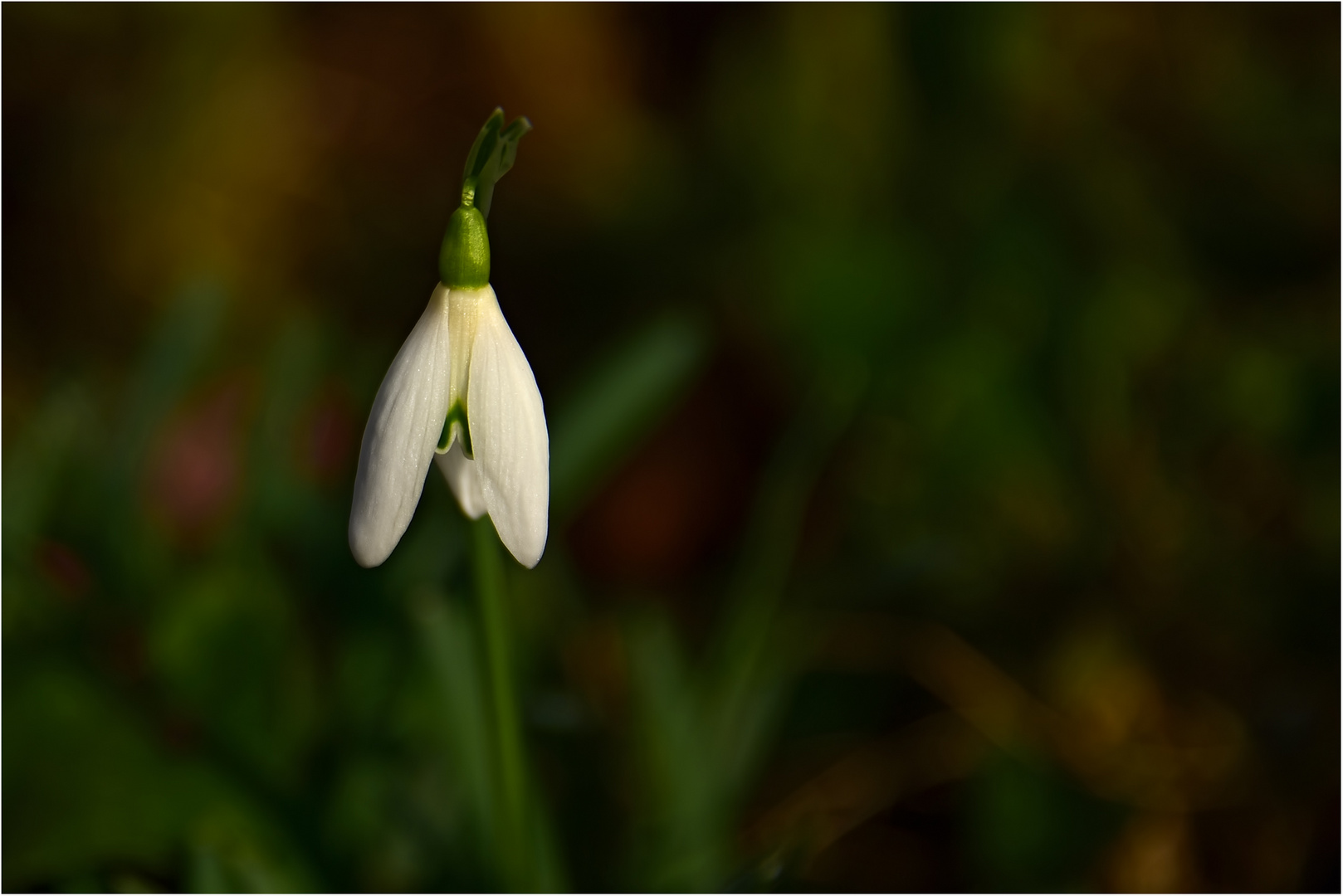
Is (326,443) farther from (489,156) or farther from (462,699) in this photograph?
(489,156)

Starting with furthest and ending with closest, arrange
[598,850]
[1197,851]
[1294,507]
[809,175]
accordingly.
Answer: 1. [809,175]
2. [1294,507]
3. [1197,851]
4. [598,850]

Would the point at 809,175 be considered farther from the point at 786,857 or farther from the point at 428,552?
the point at 786,857

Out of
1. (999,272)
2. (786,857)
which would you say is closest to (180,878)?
(786,857)

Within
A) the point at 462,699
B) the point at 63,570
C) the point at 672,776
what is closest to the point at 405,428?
the point at 462,699

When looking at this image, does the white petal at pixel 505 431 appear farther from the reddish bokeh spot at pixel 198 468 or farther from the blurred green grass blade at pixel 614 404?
the reddish bokeh spot at pixel 198 468

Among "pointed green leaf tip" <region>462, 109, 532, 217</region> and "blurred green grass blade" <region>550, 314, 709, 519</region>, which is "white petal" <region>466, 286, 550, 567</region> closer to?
"pointed green leaf tip" <region>462, 109, 532, 217</region>

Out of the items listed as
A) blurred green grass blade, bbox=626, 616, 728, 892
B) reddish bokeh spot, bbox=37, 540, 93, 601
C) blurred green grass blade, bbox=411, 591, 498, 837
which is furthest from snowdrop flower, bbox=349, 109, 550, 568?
reddish bokeh spot, bbox=37, 540, 93, 601
